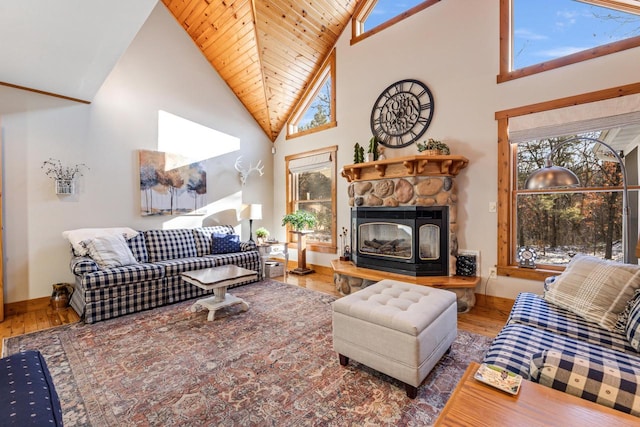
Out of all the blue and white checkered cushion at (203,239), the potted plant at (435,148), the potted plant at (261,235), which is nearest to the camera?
the potted plant at (435,148)

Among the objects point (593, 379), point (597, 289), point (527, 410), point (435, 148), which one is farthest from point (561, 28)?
point (527, 410)

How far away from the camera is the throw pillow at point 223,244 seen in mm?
4477

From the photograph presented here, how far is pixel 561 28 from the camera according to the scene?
9.79 ft

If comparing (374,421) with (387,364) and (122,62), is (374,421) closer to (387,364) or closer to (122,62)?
(387,364)

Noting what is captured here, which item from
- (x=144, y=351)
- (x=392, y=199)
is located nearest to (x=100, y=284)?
(x=144, y=351)

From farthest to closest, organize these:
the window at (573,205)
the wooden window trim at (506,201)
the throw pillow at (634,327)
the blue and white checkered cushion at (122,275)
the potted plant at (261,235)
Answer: the potted plant at (261,235)
the wooden window trim at (506,201)
the blue and white checkered cushion at (122,275)
the window at (573,205)
the throw pillow at (634,327)

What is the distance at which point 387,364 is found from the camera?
1.87 meters

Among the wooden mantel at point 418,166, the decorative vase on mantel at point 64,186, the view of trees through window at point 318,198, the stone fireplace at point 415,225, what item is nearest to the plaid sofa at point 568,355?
the stone fireplace at point 415,225

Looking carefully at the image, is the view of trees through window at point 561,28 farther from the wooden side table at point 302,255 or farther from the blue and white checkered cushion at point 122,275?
the blue and white checkered cushion at point 122,275

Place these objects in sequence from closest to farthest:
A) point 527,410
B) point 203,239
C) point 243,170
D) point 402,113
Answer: point 527,410 → point 402,113 → point 203,239 → point 243,170

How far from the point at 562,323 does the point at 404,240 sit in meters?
1.91

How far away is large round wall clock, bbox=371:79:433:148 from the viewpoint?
383 cm

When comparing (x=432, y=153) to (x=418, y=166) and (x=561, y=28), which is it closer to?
(x=418, y=166)

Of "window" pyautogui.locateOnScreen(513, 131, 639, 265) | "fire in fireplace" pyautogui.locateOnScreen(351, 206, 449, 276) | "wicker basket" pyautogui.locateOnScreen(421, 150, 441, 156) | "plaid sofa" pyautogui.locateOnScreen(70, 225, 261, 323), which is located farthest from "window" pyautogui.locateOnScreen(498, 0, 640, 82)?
"plaid sofa" pyautogui.locateOnScreen(70, 225, 261, 323)
